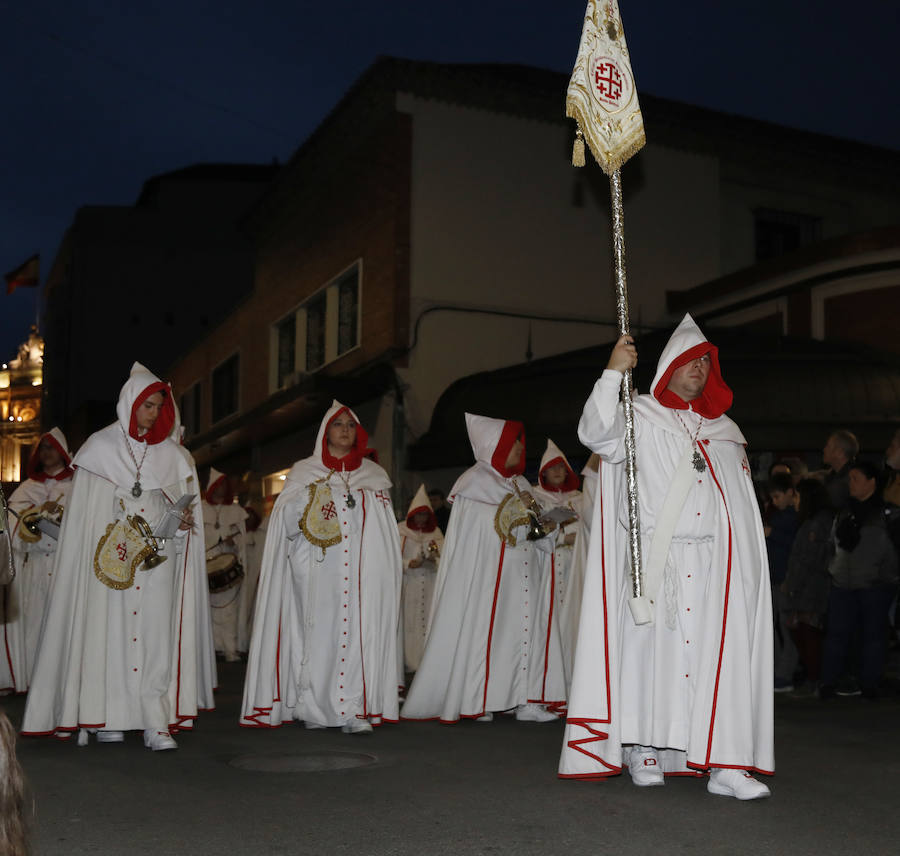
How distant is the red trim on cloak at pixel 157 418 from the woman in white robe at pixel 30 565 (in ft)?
10.7

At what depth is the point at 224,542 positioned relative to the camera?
16.7 m

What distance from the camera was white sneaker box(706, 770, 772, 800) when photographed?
589cm

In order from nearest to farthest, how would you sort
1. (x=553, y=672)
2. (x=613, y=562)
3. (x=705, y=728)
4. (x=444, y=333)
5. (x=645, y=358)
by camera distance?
(x=705, y=728)
(x=613, y=562)
(x=553, y=672)
(x=645, y=358)
(x=444, y=333)

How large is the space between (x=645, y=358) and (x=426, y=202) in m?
5.16

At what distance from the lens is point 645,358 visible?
19.1 meters

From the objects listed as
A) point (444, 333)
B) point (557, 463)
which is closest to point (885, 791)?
point (557, 463)

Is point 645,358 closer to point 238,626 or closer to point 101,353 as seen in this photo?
point 238,626

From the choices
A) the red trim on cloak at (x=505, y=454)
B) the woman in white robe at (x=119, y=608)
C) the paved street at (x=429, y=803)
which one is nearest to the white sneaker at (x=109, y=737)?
the woman in white robe at (x=119, y=608)

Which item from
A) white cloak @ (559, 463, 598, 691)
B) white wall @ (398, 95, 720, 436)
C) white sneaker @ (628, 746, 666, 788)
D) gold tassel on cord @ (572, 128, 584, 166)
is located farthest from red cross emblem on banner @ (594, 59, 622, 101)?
white wall @ (398, 95, 720, 436)

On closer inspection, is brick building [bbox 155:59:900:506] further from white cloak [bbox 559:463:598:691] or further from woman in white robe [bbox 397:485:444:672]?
white cloak [bbox 559:463:598:691]

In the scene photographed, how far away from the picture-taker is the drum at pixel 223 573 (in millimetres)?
13805

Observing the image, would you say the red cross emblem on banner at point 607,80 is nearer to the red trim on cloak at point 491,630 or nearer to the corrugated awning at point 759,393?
the red trim on cloak at point 491,630

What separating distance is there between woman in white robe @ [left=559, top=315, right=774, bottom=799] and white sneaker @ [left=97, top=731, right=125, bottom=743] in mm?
3142

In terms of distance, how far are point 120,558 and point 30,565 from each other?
437 centimetres
